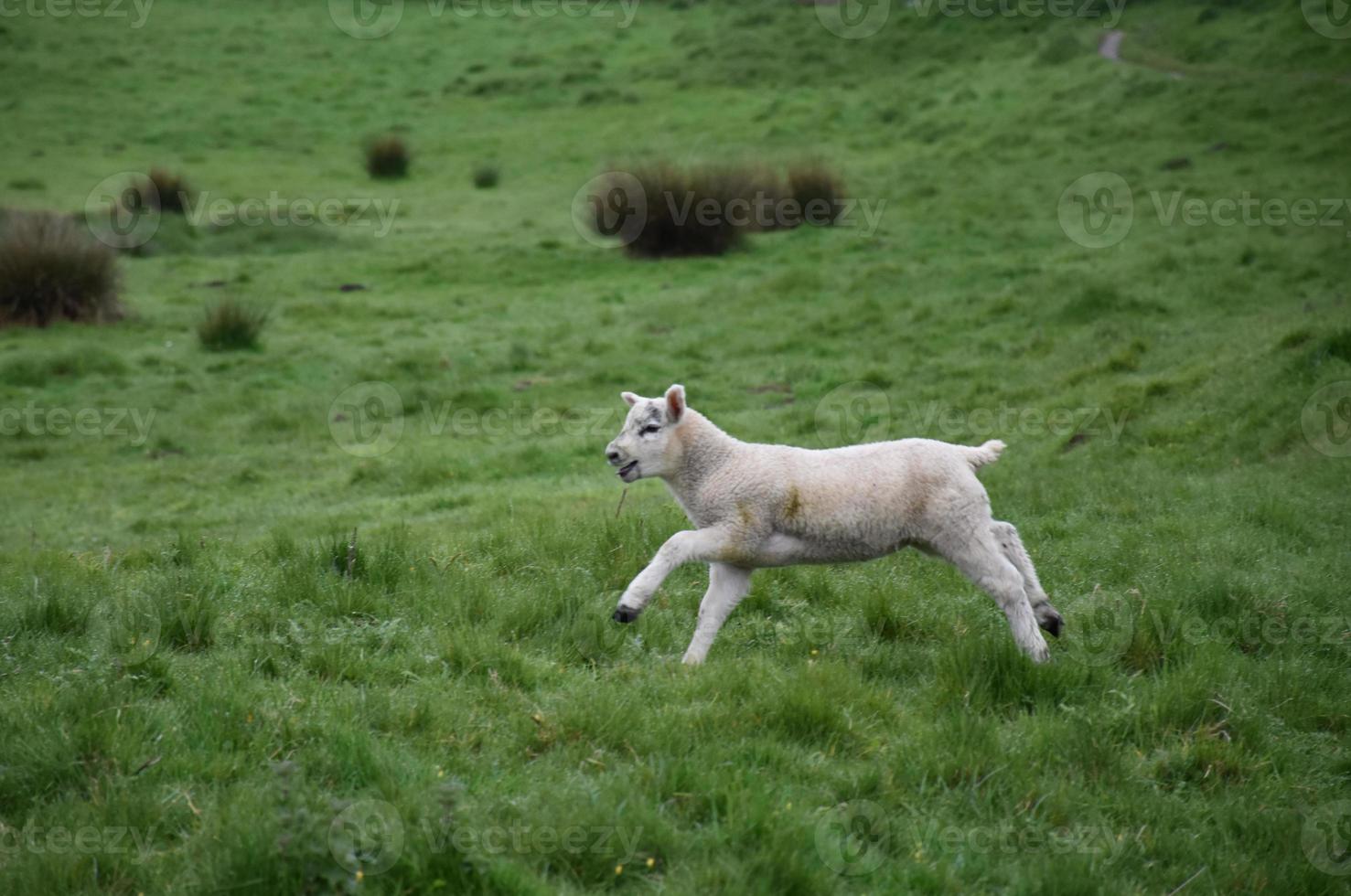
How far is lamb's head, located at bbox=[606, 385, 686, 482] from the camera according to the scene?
6.39 metres

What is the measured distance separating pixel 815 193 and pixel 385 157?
43.0 feet

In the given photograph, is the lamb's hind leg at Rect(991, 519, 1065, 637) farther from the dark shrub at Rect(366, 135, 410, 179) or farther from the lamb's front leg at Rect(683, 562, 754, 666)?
the dark shrub at Rect(366, 135, 410, 179)

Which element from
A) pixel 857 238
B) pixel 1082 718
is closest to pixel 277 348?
pixel 857 238

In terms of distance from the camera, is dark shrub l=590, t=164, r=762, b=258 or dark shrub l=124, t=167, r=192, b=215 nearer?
dark shrub l=590, t=164, r=762, b=258

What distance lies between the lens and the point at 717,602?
6.29m

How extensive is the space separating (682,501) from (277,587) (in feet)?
7.71

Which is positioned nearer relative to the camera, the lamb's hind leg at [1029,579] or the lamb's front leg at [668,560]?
the lamb's front leg at [668,560]

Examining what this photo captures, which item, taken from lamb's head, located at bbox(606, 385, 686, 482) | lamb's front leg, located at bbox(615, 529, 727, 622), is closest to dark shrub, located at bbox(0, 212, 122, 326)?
lamb's head, located at bbox(606, 385, 686, 482)

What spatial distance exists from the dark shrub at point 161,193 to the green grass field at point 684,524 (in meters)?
2.36

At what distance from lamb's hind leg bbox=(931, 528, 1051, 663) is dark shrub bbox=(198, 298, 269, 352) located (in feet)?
50.7

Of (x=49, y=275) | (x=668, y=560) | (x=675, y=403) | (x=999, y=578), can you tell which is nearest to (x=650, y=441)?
(x=675, y=403)

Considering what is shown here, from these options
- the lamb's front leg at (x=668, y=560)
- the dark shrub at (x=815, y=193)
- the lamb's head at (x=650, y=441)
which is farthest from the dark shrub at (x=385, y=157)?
the lamb's front leg at (x=668, y=560)

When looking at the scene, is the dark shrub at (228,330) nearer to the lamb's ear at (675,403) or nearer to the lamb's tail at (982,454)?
the lamb's ear at (675,403)

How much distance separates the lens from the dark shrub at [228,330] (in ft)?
63.0
